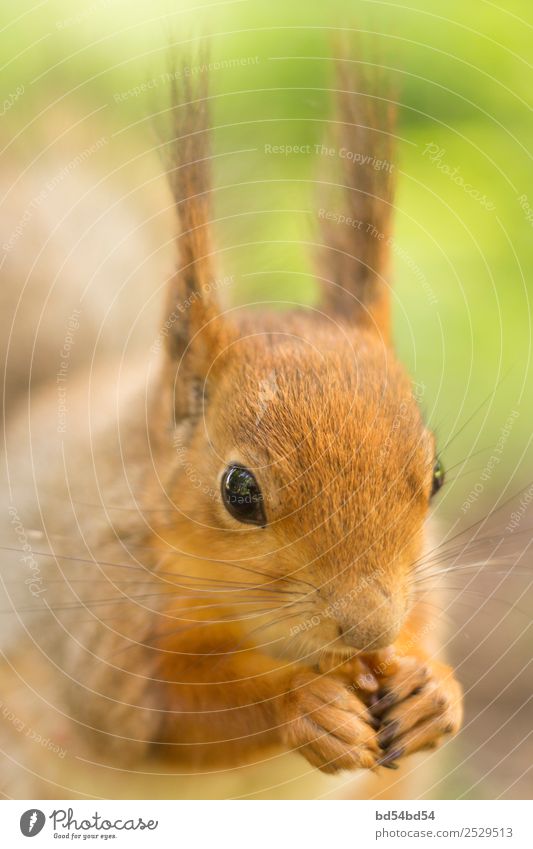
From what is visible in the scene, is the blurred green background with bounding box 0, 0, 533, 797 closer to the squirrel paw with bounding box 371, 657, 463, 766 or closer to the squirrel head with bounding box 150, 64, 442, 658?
the squirrel head with bounding box 150, 64, 442, 658

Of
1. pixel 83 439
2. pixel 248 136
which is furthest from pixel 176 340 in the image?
pixel 248 136

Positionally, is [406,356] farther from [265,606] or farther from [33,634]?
[33,634]

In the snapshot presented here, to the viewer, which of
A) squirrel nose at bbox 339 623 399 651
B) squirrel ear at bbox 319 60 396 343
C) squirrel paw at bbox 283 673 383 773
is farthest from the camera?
squirrel ear at bbox 319 60 396 343

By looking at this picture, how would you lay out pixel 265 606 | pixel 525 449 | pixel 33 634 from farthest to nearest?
1. pixel 525 449
2. pixel 33 634
3. pixel 265 606
